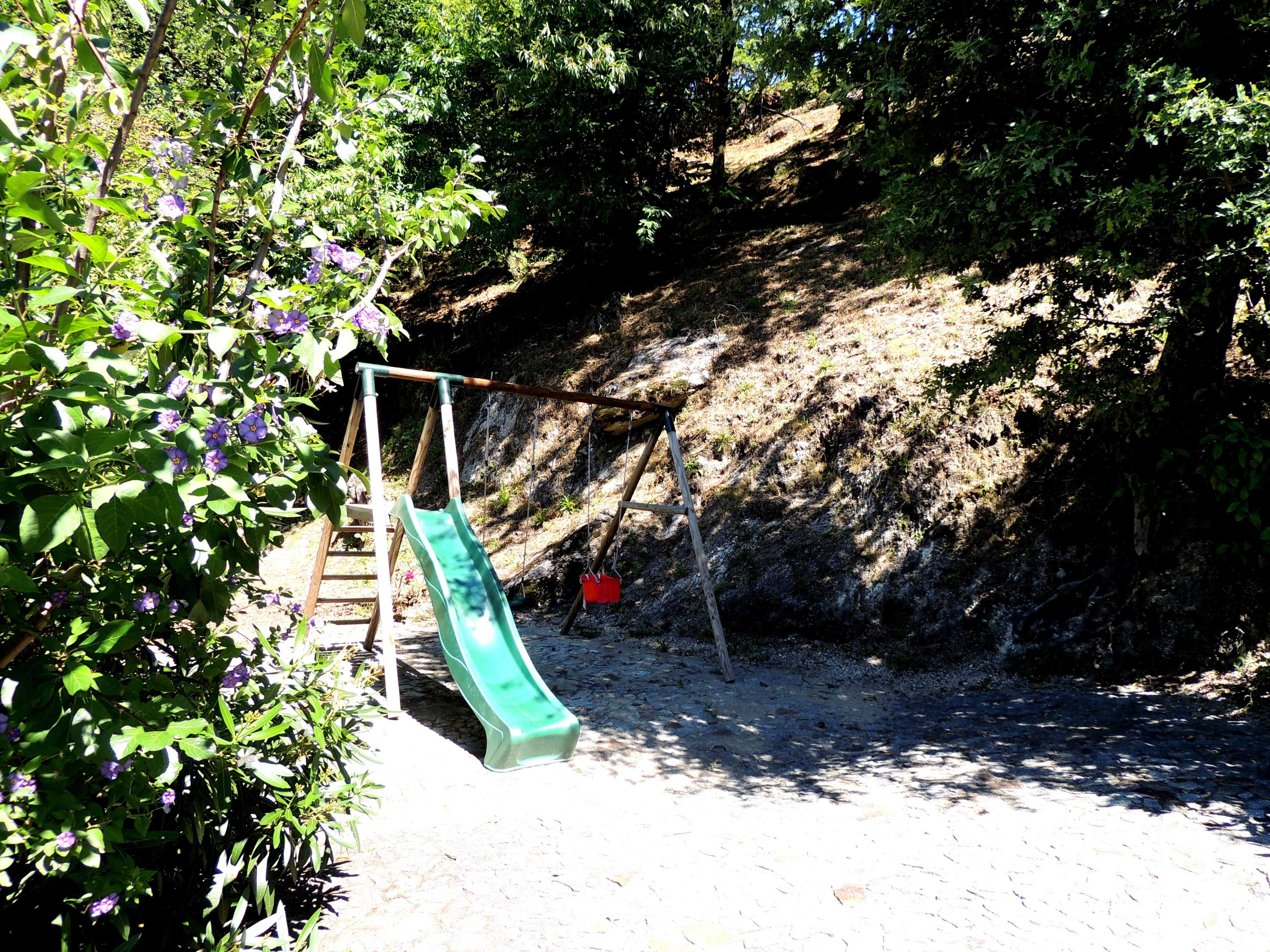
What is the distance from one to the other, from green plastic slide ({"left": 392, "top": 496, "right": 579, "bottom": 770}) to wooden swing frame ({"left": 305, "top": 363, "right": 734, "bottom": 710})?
0.87ft

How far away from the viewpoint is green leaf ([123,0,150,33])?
4.31ft

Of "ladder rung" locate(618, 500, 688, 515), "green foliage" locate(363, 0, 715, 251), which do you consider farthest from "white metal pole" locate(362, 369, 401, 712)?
"green foliage" locate(363, 0, 715, 251)

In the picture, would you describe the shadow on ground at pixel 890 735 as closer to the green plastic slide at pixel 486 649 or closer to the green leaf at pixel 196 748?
the green plastic slide at pixel 486 649

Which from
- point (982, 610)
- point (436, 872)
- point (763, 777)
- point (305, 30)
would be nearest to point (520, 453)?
point (982, 610)

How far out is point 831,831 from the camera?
11.9ft

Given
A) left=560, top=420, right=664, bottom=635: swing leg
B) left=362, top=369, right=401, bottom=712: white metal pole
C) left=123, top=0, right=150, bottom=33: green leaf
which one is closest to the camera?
left=123, top=0, right=150, bottom=33: green leaf

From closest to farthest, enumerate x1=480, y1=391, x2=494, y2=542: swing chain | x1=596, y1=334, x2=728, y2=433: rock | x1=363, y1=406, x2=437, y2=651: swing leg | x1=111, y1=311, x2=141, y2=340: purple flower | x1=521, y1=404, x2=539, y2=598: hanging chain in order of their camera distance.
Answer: x1=111, y1=311, x2=141, y2=340: purple flower
x1=363, y1=406, x2=437, y2=651: swing leg
x1=521, y1=404, x2=539, y2=598: hanging chain
x1=596, y1=334, x2=728, y2=433: rock
x1=480, y1=391, x2=494, y2=542: swing chain

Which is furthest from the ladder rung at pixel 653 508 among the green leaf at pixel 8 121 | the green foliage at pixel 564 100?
the green foliage at pixel 564 100

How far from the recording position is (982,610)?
6.47 meters

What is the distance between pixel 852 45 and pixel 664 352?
5916 mm

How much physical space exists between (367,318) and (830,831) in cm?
306

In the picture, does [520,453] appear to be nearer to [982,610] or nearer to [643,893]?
[982,610]

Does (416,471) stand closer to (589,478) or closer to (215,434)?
(589,478)

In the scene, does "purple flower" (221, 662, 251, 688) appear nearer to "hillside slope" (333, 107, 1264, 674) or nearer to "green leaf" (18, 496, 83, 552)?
"green leaf" (18, 496, 83, 552)
